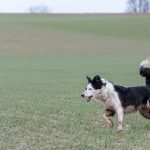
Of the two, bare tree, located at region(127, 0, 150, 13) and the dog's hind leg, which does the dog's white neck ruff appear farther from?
bare tree, located at region(127, 0, 150, 13)

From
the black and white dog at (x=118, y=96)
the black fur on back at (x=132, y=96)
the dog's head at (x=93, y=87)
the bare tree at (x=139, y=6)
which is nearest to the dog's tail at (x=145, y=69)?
the black and white dog at (x=118, y=96)

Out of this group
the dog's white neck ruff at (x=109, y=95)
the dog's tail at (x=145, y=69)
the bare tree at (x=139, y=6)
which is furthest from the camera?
the bare tree at (x=139, y=6)

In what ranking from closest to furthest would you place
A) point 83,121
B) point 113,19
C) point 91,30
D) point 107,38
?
1. point 83,121
2. point 107,38
3. point 91,30
4. point 113,19

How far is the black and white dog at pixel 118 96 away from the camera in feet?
33.3

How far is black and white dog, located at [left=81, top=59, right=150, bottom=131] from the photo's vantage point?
33.3 feet

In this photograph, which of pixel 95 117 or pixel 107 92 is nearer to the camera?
pixel 107 92

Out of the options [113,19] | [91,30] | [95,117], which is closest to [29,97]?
[95,117]

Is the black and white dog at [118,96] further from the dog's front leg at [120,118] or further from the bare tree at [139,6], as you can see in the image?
the bare tree at [139,6]

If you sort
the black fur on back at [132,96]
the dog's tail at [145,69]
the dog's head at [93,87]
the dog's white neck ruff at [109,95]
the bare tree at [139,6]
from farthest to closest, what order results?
the bare tree at [139,6], the dog's tail at [145,69], the black fur on back at [132,96], the dog's white neck ruff at [109,95], the dog's head at [93,87]

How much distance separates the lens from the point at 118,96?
1028 cm

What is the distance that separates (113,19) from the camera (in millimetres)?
82438

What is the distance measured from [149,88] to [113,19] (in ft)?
238

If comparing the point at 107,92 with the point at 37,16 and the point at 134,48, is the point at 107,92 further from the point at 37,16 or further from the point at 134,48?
the point at 37,16

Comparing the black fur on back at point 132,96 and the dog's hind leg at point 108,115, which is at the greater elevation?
the black fur on back at point 132,96
